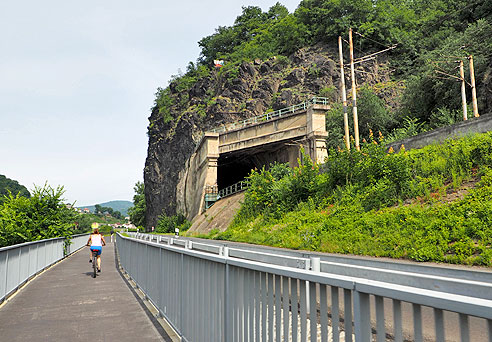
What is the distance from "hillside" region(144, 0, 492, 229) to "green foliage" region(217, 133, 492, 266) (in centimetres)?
1119

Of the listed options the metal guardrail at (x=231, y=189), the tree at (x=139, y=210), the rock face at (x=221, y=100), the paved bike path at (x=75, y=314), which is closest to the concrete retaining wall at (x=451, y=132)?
the paved bike path at (x=75, y=314)

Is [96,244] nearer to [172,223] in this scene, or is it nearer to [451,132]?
[451,132]

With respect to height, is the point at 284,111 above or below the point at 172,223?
above

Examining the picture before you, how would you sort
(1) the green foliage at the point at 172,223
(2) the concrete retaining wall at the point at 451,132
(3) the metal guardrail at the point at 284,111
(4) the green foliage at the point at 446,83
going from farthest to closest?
1. (1) the green foliage at the point at 172,223
2. (3) the metal guardrail at the point at 284,111
3. (4) the green foliage at the point at 446,83
4. (2) the concrete retaining wall at the point at 451,132

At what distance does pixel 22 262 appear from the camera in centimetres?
1204

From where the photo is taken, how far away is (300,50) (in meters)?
59.4

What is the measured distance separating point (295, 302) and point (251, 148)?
39.6 meters

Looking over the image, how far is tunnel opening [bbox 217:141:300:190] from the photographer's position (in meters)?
39.5

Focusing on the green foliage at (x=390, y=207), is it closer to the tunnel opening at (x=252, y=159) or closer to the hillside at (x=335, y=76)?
the tunnel opening at (x=252, y=159)

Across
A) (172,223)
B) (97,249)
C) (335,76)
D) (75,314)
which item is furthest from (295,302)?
(172,223)

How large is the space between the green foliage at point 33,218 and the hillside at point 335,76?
25.8 meters

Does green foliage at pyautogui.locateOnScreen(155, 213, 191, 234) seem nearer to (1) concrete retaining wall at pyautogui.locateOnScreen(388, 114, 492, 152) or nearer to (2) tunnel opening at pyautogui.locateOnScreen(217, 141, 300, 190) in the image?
(2) tunnel opening at pyautogui.locateOnScreen(217, 141, 300, 190)

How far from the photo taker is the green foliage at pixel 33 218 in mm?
18531

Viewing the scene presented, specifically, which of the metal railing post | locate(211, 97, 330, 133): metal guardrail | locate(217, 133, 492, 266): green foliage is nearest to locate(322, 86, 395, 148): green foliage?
locate(211, 97, 330, 133): metal guardrail
